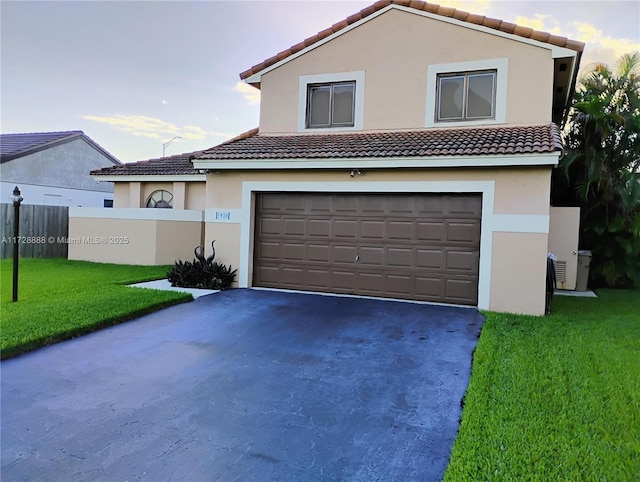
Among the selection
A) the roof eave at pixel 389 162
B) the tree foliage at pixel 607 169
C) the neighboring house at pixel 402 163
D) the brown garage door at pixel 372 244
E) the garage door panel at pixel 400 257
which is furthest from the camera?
the tree foliage at pixel 607 169

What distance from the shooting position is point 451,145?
31.1 feet

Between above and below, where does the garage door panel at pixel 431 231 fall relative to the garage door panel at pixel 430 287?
above

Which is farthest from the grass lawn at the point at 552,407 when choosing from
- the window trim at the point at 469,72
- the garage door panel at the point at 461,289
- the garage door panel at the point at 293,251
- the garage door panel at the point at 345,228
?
the window trim at the point at 469,72

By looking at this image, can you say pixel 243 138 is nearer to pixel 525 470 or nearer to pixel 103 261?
pixel 103 261

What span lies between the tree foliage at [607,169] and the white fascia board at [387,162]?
415 centimetres

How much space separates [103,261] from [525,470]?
50.7 feet

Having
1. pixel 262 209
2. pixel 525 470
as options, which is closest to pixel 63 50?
pixel 262 209

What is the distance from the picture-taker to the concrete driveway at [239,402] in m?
3.43

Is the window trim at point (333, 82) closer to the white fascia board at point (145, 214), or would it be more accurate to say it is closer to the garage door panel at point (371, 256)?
the garage door panel at point (371, 256)

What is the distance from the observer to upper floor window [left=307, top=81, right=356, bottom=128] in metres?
12.0

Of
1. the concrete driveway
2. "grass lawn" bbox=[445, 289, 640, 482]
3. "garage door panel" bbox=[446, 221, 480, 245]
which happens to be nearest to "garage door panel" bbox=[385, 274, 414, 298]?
"garage door panel" bbox=[446, 221, 480, 245]

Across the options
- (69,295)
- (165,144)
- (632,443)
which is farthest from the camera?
(165,144)

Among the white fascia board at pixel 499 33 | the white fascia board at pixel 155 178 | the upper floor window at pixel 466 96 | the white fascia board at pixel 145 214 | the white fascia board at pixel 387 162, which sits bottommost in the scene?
the white fascia board at pixel 145 214

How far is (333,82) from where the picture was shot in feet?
39.8
